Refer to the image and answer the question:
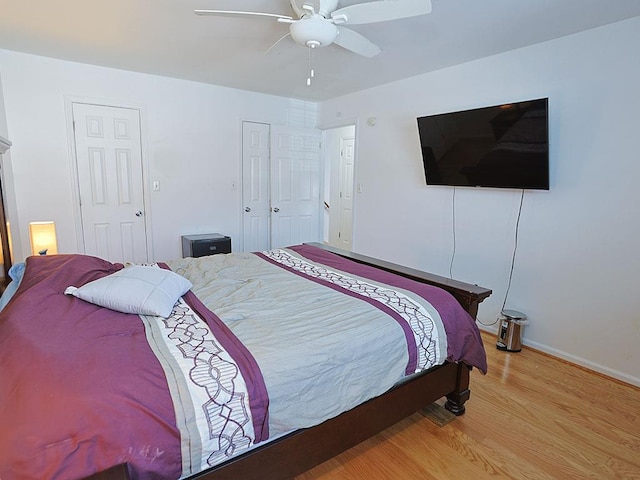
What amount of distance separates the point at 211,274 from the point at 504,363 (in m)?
2.31

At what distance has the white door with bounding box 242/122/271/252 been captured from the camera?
4.59 metres

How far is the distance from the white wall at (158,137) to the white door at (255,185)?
109 millimetres

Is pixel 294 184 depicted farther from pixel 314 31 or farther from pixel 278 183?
pixel 314 31

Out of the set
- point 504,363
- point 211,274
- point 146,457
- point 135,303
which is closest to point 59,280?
point 135,303

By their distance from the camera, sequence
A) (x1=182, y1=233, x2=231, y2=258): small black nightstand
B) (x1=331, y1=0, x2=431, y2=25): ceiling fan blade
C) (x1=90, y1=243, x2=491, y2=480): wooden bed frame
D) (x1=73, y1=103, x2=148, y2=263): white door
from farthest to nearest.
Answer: (x1=182, y1=233, x2=231, y2=258): small black nightstand → (x1=73, y1=103, x2=148, y2=263): white door → (x1=331, y1=0, x2=431, y2=25): ceiling fan blade → (x1=90, y1=243, x2=491, y2=480): wooden bed frame

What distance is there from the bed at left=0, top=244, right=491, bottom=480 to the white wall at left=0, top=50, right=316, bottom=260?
6.18 ft

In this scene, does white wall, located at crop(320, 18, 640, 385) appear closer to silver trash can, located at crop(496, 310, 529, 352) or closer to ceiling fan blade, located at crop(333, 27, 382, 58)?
silver trash can, located at crop(496, 310, 529, 352)

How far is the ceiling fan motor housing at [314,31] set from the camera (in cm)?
193

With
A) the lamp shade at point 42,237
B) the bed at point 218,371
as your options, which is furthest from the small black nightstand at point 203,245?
the bed at point 218,371

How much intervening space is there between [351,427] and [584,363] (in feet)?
7.23

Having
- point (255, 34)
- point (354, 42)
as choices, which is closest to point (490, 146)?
point (354, 42)

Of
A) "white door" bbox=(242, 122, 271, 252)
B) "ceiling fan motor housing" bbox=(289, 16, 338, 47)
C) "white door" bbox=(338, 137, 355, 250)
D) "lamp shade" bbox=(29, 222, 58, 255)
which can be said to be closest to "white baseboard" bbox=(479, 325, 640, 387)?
"ceiling fan motor housing" bbox=(289, 16, 338, 47)

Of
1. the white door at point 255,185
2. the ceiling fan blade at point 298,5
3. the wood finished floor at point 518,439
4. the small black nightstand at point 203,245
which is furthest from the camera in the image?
the white door at point 255,185

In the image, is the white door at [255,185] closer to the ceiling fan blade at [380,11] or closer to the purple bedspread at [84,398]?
the ceiling fan blade at [380,11]
